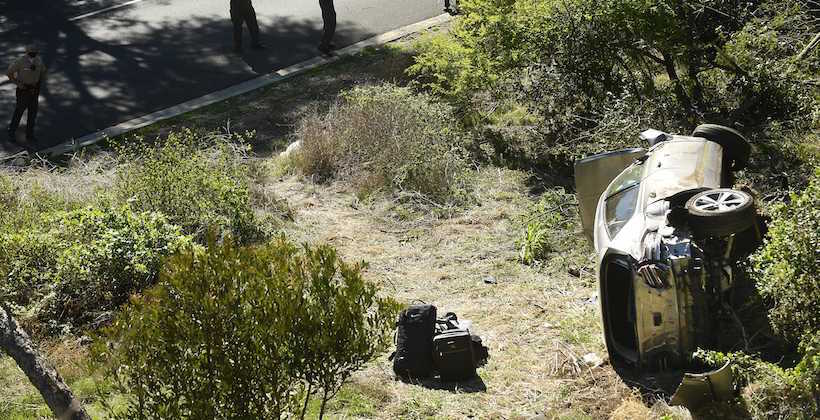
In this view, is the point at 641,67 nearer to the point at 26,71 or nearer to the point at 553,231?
the point at 553,231

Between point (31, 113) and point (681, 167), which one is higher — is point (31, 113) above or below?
below

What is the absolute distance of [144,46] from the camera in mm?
17766

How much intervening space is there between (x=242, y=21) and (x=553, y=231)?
8613mm

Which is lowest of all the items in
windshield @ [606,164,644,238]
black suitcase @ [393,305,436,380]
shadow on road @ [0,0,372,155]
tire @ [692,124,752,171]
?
shadow on road @ [0,0,372,155]

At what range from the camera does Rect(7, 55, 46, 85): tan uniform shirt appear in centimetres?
1405

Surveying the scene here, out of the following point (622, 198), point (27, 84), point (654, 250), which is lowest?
point (27, 84)

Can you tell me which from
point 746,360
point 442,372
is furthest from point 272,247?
point 746,360

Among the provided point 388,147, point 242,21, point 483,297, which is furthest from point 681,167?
point 242,21

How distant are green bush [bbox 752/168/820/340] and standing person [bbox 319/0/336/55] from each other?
37.6ft

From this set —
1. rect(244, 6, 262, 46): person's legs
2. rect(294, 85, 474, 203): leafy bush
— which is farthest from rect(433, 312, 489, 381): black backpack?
rect(244, 6, 262, 46): person's legs

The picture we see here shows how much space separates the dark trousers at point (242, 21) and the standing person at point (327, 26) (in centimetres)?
115

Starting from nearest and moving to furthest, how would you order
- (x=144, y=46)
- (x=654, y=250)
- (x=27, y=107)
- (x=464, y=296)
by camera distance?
(x=654, y=250), (x=464, y=296), (x=27, y=107), (x=144, y=46)

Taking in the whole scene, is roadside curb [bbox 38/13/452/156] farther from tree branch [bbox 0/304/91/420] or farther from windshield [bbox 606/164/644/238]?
tree branch [bbox 0/304/91/420]

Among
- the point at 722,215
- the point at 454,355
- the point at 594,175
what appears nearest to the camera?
the point at 722,215
